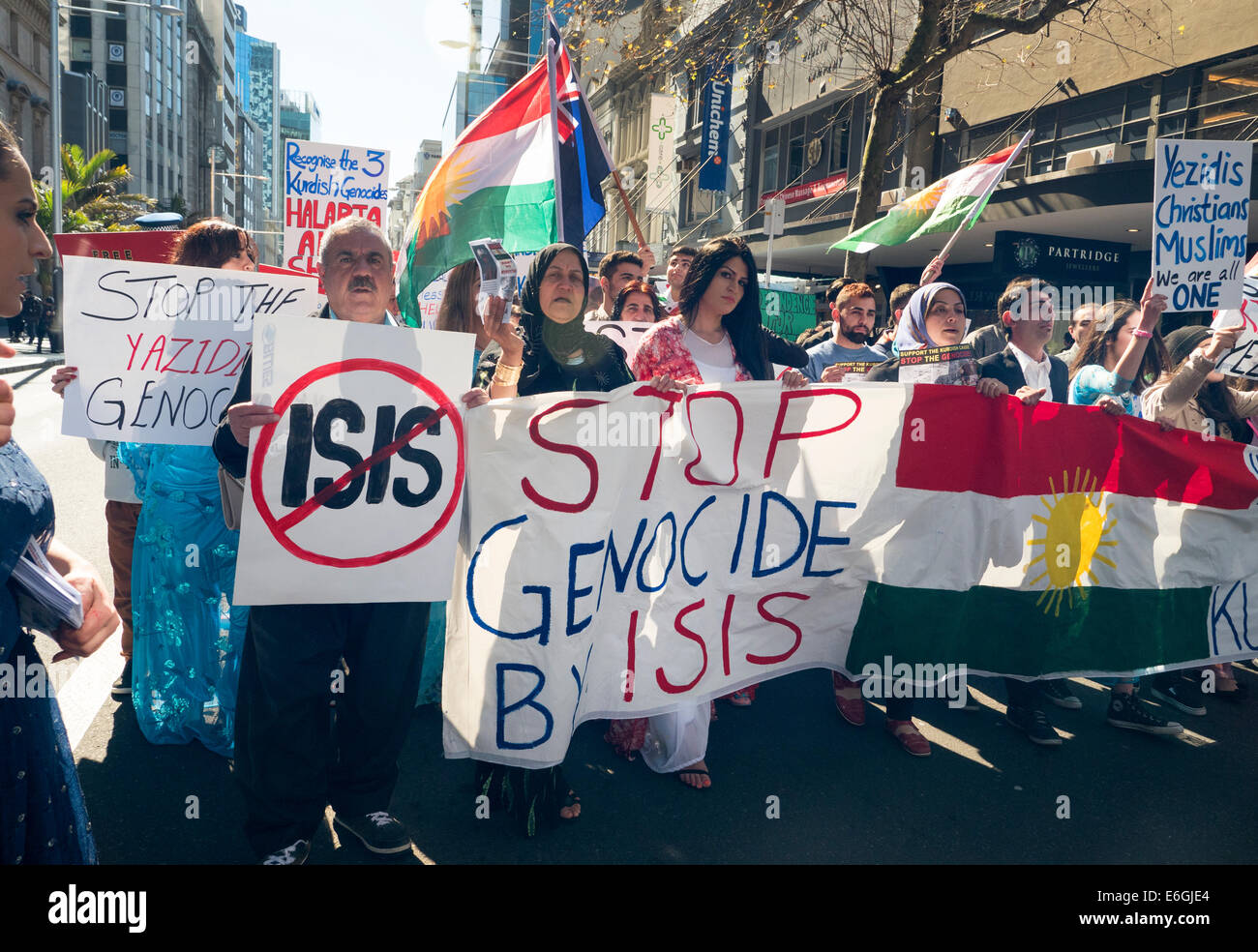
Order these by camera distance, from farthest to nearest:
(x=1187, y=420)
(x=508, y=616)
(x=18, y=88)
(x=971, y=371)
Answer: (x=18, y=88)
(x=1187, y=420)
(x=971, y=371)
(x=508, y=616)

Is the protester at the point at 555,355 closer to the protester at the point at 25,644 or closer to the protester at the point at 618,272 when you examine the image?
the protester at the point at 25,644

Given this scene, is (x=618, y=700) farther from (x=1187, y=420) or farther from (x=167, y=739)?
(x=1187, y=420)

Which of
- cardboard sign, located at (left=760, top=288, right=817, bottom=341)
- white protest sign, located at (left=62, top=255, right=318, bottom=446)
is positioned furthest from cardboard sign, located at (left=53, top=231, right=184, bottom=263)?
cardboard sign, located at (left=760, top=288, right=817, bottom=341)

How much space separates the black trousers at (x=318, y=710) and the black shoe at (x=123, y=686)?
143 centimetres

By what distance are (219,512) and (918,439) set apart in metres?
2.72

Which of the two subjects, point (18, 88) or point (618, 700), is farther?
point (18, 88)

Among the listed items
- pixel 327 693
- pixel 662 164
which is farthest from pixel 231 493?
pixel 662 164

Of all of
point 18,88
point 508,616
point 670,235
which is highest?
point 18,88

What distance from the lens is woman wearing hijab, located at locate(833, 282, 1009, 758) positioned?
375 centimetres

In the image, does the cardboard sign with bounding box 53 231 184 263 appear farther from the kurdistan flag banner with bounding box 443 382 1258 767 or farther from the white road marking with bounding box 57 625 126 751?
the kurdistan flag banner with bounding box 443 382 1258 767

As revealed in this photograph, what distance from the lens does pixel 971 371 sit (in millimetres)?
3918

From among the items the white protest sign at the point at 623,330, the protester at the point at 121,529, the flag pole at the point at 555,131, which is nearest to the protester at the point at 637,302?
the white protest sign at the point at 623,330

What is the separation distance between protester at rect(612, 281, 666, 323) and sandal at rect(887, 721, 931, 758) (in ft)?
10.8

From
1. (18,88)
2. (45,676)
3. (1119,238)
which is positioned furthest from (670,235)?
(45,676)
